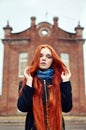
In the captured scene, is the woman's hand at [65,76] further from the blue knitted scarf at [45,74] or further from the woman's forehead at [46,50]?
the woman's forehead at [46,50]

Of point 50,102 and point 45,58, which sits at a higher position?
point 45,58

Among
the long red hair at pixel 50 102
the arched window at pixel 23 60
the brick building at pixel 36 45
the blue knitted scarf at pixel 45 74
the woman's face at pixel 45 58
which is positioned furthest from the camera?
the arched window at pixel 23 60

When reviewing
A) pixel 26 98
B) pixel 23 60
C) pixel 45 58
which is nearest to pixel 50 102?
pixel 26 98

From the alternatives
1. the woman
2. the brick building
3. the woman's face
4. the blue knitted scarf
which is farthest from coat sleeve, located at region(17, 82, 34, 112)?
the brick building

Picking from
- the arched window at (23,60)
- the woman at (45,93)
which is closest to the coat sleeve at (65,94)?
the woman at (45,93)

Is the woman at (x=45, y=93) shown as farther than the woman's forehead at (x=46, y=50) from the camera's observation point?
No

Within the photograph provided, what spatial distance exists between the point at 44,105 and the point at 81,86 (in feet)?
97.8

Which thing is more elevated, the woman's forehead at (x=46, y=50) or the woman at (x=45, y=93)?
the woman's forehead at (x=46, y=50)

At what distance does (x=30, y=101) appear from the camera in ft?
10.4

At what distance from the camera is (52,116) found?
3.07 metres

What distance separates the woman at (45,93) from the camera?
308cm

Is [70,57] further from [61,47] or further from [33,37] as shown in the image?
[33,37]

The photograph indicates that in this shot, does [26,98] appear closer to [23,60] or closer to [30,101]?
[30,101]

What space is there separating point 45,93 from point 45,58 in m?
0.35
